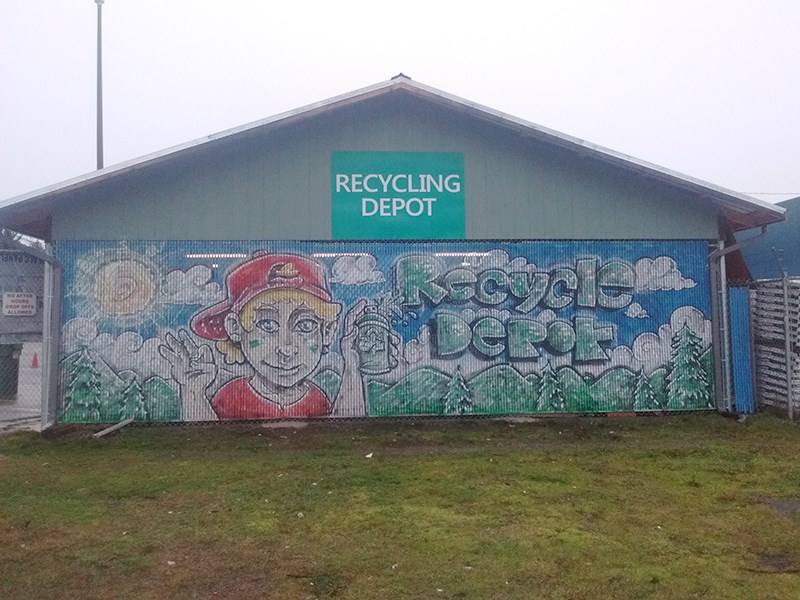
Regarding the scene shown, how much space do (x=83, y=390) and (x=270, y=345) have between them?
290cm

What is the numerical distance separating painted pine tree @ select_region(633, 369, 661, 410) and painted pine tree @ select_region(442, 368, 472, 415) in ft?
8.88

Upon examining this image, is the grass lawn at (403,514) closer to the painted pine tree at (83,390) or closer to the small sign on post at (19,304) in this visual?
the painted pine tree at (83,390)

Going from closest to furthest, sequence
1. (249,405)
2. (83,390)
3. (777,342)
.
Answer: (83,390) < (249,405) < (777,342)

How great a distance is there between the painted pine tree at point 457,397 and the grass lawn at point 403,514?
37.1 inches

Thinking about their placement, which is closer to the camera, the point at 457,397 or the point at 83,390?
the point at 83,390

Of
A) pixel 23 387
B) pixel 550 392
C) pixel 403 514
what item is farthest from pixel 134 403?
pixel 550 392

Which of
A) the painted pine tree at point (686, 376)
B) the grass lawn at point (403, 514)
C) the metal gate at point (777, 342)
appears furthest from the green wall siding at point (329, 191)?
the grass lawn at point (403, 514)

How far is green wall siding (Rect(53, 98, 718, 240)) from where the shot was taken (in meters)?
9.64

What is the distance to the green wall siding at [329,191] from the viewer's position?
31.6 feet

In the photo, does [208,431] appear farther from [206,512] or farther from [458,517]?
[458,517]

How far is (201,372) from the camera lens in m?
9.59

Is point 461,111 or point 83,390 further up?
point 461,111

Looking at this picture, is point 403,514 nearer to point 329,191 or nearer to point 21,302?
point 329,191

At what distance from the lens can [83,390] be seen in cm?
948
